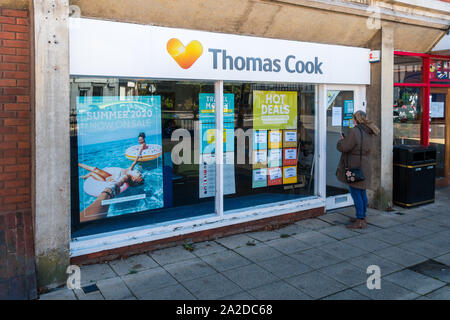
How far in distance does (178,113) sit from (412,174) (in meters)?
4.48

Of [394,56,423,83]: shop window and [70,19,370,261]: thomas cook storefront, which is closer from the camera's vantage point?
[70,19,370,261]: thomas cook storefront

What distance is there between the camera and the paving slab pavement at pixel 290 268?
4.38 meters

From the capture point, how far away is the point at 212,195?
6.32 meters

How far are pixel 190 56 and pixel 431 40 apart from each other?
18.5 ft

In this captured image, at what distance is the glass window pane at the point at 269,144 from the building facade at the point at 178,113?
0.02 metres

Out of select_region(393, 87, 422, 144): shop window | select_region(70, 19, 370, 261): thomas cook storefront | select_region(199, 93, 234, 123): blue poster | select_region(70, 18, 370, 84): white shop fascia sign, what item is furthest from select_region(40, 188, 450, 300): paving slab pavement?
select_region(393, 87, 422, 144): shop window

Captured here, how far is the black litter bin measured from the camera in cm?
762

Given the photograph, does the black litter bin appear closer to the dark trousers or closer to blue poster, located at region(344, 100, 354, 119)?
blue poster, located at region(344, 100, 354, 119)

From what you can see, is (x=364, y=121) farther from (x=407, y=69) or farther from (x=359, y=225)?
(x=407, y=69)

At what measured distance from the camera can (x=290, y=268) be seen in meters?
5.03

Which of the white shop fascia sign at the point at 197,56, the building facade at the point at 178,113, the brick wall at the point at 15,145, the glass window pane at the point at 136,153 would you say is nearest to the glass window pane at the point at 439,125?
the building facade at the point at 178,113

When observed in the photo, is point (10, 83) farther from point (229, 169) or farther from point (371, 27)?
point (371, 27)

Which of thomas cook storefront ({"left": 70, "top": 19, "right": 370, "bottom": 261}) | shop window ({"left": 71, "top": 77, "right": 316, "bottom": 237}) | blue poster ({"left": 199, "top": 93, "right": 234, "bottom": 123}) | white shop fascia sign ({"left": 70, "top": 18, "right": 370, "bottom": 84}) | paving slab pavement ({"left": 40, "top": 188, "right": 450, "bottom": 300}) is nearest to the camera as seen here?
paving slab pavement ({"left": 40, "top": 188, "right": 450, "bottom": 300})
